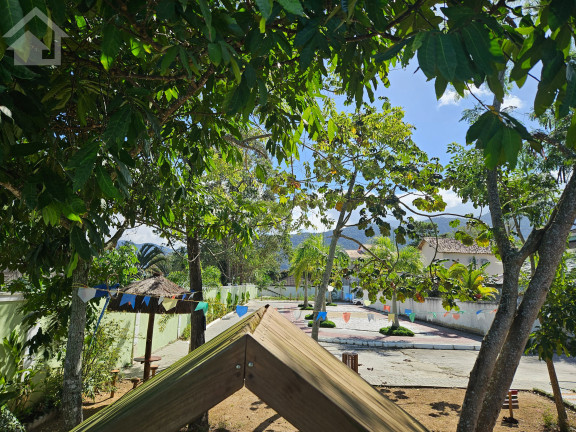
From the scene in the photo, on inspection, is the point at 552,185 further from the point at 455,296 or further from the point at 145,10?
the point at 145,10

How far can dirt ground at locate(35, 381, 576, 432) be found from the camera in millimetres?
6078

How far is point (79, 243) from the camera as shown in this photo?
224 cm

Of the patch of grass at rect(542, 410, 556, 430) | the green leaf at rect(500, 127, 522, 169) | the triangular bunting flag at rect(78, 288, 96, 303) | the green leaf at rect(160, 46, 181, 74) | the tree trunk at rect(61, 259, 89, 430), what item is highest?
the green leaf at rect(160, 46, 181, 74)

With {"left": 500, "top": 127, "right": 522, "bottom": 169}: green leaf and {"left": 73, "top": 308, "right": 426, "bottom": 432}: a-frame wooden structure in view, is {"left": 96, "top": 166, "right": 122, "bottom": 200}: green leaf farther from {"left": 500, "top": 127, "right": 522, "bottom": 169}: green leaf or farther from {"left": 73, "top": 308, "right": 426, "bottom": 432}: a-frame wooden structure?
{"left": 500, "top": 127, "right": 522, "bottom": 169}: green leaf

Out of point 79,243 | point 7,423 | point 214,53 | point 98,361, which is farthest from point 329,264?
point 214,53

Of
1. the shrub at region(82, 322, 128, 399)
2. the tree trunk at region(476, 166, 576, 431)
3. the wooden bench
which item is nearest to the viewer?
the tree trunk at region(476, 166, 576, 431)

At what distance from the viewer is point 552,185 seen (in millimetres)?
8375

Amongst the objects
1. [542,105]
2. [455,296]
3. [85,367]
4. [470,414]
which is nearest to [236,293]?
[85,367]

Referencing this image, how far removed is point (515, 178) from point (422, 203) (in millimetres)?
3615

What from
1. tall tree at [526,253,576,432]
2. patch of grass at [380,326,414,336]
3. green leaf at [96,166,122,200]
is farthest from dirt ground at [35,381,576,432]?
patch of grass at [380,326,414,336]

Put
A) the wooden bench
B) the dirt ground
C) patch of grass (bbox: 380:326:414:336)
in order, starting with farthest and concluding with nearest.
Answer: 1. patch of grass (bbox: 380:326:414:336)
2. the wooden bench
3. the dirt ground

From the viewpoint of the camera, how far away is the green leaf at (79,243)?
222 cm

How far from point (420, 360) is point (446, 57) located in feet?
43.1

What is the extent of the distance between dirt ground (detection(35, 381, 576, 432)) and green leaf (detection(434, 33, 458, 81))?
5.84m
